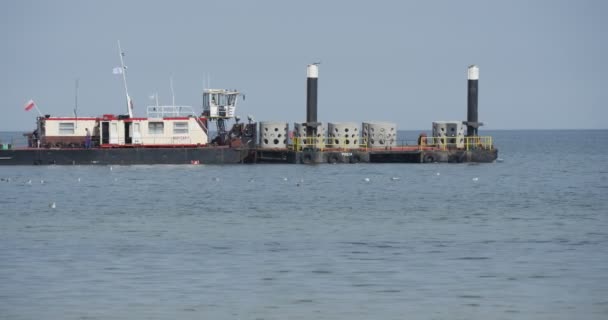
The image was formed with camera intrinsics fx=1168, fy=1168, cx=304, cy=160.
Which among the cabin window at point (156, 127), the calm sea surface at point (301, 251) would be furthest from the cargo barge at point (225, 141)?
the calm sea surface at point (301, 251)

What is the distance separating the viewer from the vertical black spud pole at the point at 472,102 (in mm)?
77812

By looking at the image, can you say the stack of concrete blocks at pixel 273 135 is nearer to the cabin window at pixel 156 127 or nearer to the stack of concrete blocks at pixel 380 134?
the stack of concrete blocks at pixel 380 134

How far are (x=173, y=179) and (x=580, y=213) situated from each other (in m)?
28.6

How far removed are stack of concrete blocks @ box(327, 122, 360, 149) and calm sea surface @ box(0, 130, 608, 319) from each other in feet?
42.2

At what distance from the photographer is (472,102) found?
7819cm

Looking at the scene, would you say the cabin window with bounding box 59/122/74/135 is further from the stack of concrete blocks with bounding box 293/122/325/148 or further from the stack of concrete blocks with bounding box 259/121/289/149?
the stack of concrete blocks with bounding box 293/122/325/148

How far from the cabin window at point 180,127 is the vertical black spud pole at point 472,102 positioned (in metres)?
18.9

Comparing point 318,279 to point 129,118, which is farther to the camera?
point 129,118

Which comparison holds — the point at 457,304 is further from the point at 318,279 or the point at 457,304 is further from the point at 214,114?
the point at 214,114

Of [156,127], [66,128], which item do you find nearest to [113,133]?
[156,127]

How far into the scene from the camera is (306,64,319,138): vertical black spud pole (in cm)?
7506

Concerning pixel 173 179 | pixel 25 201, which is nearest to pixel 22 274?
pixel 25 201

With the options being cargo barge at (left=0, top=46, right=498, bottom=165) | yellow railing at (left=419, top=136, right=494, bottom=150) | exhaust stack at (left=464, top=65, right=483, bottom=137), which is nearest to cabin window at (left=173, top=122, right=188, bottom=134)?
cargo barge at (left=0, top=46, right=498, bottom=165)

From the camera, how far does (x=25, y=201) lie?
54000mm
